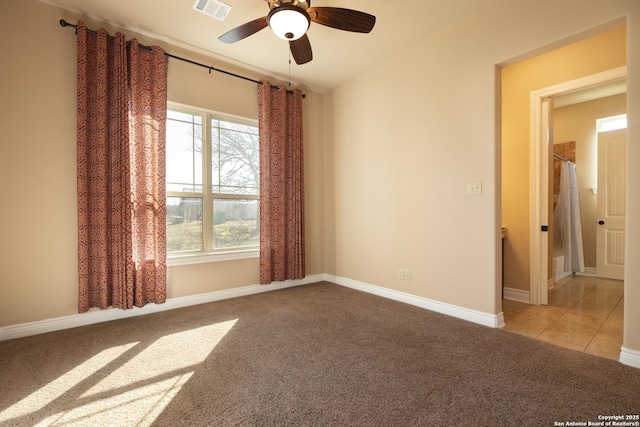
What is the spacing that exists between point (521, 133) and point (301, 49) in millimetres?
2751

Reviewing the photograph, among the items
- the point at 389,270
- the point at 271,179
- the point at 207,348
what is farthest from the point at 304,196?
the point at 207,348

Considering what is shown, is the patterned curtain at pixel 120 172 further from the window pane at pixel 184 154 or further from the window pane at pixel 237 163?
the window pane at pixel 237 163

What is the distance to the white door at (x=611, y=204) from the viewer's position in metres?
4.26

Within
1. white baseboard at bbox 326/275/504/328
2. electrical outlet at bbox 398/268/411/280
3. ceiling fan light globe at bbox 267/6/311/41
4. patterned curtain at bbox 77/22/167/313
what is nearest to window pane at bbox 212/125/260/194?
patterned curtain at bbox 77/22/167/313

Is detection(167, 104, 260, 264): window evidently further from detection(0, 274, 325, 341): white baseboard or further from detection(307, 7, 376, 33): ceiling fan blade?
detection(307, 7, 376, 33): ceiling fan blade

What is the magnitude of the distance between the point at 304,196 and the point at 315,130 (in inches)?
41.6

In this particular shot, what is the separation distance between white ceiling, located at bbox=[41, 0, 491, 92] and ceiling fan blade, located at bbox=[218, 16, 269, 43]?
40cm

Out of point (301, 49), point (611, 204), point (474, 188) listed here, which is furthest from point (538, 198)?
point (301, 49)

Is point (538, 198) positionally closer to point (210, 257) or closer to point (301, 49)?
point (301, 49)

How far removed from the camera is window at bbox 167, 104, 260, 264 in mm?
3234

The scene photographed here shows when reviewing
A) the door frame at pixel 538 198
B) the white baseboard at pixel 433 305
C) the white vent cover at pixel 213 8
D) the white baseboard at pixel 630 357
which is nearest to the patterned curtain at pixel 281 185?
the white baseboard at pixel 433 305

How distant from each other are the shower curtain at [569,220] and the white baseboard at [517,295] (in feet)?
6.06

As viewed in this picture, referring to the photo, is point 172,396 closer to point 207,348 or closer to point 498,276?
point 207,348

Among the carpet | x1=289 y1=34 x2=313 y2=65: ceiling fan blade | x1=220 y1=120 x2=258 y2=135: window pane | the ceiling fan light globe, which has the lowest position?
the carpet
